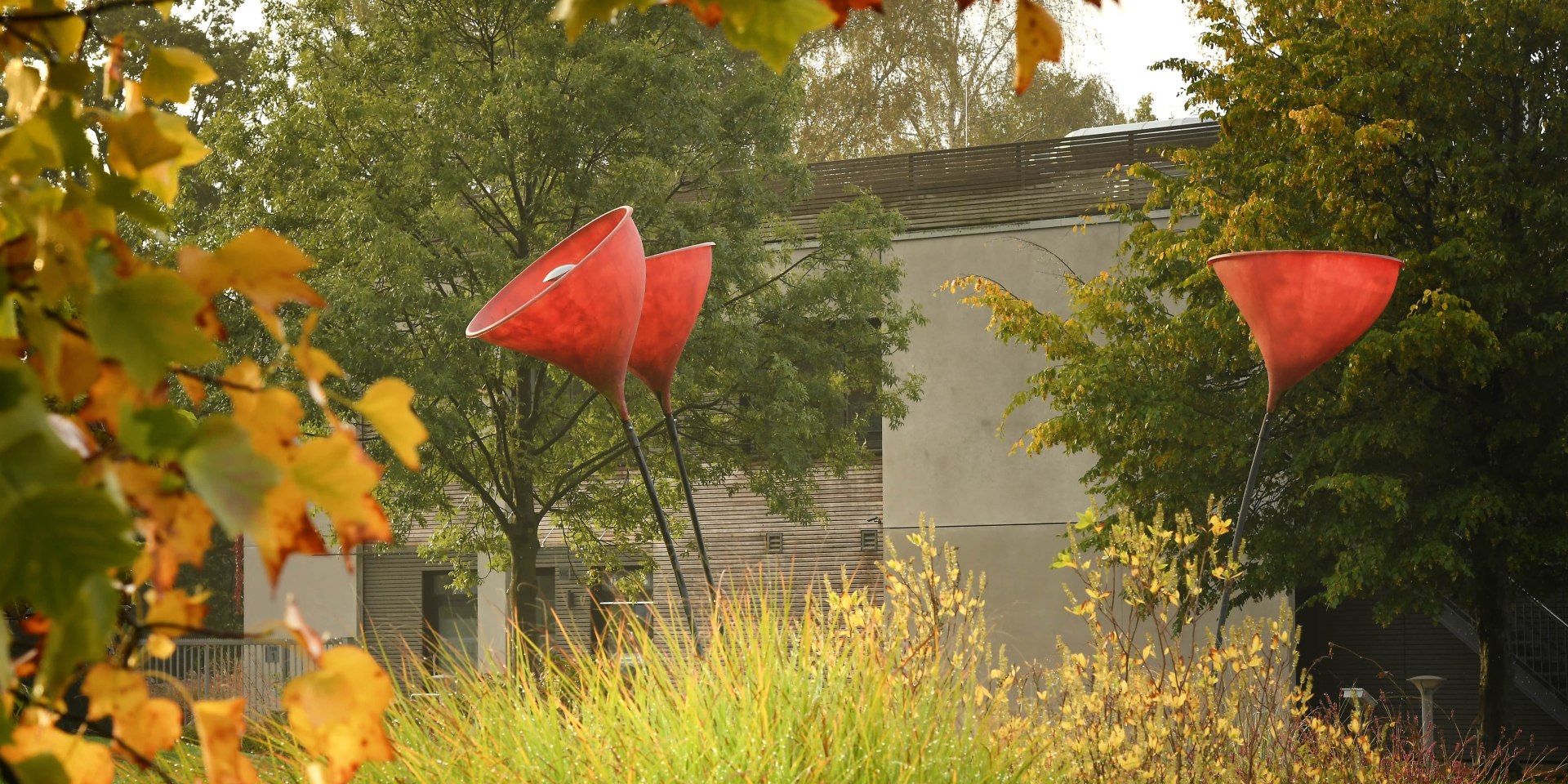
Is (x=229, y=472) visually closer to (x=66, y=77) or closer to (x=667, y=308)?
(x=66, y=77)

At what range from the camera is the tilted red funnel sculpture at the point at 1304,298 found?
6355mm

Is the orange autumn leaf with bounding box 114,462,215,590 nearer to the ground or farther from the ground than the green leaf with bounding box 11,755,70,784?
farther from the ground

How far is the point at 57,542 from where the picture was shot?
2.28 ft

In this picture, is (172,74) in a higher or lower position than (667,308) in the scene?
lower

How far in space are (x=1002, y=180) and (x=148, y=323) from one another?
60.8 ft

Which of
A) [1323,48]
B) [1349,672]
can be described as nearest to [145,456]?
[1323,48]

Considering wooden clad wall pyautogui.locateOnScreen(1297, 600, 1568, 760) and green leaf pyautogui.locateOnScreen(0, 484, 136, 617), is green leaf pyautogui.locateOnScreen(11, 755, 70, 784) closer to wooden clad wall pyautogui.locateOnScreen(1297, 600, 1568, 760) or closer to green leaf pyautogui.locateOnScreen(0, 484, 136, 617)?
green leaf pyautogui.locateOnScreen(0, 484, 136, 617)

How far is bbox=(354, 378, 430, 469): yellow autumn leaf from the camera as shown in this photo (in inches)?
33.1

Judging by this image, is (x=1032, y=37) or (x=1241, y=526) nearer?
(x=1032, y=37)

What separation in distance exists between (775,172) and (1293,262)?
10.2 meters

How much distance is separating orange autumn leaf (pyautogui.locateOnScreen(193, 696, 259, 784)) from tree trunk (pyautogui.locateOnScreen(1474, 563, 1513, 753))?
13.6m

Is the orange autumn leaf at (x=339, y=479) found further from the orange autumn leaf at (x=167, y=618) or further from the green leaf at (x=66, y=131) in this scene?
the green leaf at (x=66, y=131)

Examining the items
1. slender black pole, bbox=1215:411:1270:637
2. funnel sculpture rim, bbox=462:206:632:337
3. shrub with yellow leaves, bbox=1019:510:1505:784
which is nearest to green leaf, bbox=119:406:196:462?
shrub with yellow leaves, bbox=1019:510:1505:784

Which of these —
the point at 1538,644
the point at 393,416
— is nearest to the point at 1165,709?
the point at 393,416
